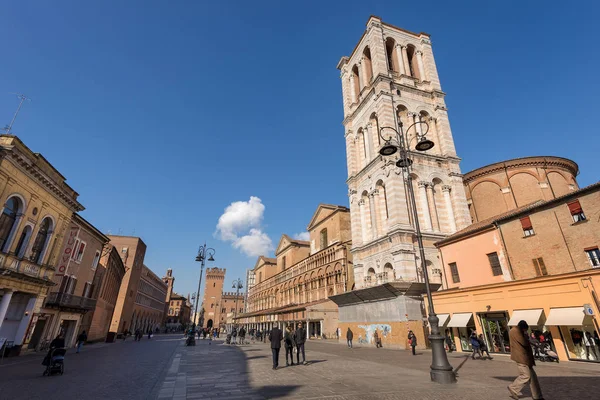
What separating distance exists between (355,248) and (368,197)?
207 inches

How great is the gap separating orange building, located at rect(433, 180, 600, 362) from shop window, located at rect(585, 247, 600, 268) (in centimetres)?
3

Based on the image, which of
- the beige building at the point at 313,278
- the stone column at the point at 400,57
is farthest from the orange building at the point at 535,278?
the stone column at the point at 400,57

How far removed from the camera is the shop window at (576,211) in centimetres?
1427

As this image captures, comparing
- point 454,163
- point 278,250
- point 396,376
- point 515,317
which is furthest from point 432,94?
point 278,250

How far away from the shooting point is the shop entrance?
1593 cm

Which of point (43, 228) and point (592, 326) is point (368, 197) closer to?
point (592, 326)

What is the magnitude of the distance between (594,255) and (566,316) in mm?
3210

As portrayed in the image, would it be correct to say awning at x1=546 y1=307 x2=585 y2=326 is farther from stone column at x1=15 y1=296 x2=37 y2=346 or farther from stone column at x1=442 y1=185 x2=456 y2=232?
stone column at x1=15 y1=296 x2=37 y2=346

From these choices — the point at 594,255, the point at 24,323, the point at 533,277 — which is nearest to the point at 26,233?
the point at 24,323

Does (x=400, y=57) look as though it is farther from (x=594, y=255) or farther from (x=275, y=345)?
(x=275, y=345)

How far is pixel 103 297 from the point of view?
31.2 meters

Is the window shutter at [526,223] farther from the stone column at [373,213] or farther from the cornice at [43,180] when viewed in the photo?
the cornice at [43,180]

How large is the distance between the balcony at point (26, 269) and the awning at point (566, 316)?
1036 inches

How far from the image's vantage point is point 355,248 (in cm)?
2888
